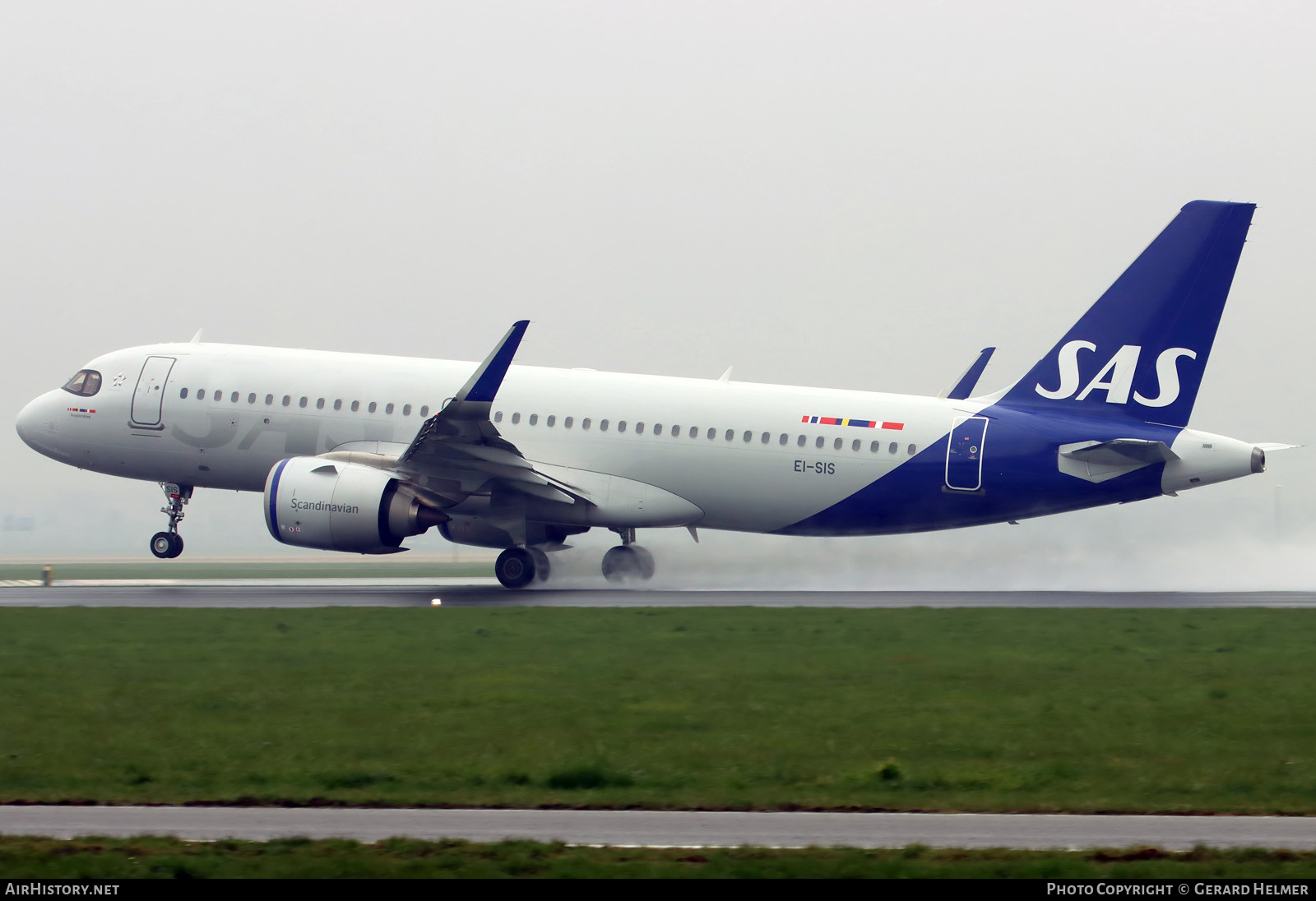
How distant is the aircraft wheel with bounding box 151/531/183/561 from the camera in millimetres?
34375

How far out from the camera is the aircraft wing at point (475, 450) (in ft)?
97.6

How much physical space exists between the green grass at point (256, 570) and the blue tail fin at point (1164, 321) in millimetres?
22003

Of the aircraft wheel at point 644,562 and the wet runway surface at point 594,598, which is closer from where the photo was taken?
the wet runway surface at point 594,598

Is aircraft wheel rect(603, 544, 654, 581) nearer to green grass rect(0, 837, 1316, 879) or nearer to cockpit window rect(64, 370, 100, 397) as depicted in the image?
cockpit window rect(64, 370, 100, 397)

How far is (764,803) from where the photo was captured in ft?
35.4

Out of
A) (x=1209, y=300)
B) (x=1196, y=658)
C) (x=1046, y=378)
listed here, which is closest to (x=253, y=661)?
(x=1196, y=658)

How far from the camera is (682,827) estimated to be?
1001 cm

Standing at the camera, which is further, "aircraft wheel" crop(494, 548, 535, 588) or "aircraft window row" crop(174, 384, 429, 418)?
"aircraft window row" crop(174, 384, 429, 418)

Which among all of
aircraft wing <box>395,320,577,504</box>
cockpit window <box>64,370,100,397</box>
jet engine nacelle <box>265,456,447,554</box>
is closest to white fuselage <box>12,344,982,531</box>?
cockpit window <box>64,370,100,397</box>

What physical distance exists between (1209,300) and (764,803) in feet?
77.9

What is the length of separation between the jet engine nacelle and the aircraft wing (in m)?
1.00

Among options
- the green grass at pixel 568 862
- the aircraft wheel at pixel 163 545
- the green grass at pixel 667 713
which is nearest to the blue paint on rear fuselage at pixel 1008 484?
the green grass at pixel 667 713

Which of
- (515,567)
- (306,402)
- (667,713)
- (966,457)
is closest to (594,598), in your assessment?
(515,567)

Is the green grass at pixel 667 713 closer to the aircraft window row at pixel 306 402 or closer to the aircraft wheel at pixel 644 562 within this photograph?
the aircraft window row at pixel 306 402
